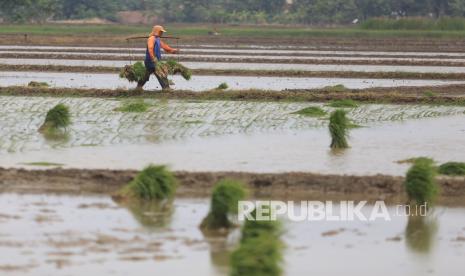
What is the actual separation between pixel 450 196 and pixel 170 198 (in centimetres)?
276

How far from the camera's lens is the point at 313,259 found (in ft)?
28.2

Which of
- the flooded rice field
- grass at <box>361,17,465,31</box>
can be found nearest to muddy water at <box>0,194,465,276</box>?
the flooded rice field

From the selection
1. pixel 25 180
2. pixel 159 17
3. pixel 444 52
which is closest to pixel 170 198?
pixel 25 180

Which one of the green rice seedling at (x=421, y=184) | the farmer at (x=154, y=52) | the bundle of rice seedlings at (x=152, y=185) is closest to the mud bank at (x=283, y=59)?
the farmer at (x=154, y=52)

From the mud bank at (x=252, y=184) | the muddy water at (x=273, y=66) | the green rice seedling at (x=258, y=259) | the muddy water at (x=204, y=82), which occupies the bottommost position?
the muddy water at (x=273, y=66)

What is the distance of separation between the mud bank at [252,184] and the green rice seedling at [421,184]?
40cm

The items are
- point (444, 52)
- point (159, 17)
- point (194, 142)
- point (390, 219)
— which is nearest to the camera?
point (390, 219)

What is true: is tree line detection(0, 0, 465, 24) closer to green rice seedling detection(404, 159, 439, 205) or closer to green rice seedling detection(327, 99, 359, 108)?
green rice seedling detection(327, 99, 359, 108)

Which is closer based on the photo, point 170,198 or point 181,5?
point 170,198

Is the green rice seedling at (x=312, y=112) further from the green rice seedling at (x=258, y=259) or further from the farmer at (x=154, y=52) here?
the green rice seedling at (x=258, y=259)

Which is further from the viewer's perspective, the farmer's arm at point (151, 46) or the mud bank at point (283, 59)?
the mud bank at point (283, 59)

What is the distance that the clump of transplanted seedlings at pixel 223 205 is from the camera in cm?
940

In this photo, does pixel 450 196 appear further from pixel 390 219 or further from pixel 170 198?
pixel 170 198

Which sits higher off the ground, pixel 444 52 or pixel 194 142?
pixel 194 142
